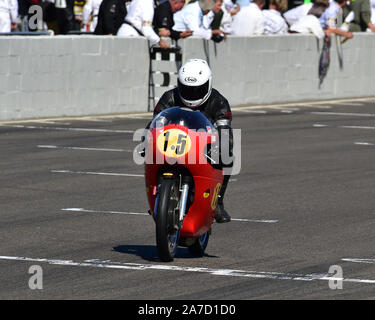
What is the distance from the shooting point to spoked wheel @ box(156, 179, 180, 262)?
9070 mm

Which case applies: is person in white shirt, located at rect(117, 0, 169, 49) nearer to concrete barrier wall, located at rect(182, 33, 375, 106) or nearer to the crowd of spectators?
the crowd of spectators

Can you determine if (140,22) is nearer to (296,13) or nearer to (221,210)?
(296,13)

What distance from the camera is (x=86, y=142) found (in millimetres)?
18484

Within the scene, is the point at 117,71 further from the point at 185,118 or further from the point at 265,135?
the point at 185,118

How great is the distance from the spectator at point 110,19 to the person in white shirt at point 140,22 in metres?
0.10

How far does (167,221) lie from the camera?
9180mm

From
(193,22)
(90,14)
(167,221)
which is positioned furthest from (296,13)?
(167,221)

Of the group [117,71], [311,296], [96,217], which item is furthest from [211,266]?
[117,71]

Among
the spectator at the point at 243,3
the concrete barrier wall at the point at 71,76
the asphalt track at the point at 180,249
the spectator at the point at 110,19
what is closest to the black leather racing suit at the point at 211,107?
the asphalt track at the point at 180,249

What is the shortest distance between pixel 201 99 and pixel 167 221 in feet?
4.27

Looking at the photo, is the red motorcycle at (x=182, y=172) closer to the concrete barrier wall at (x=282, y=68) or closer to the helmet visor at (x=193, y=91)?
the helmet visor at (x=193, y=91)

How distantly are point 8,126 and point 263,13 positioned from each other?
859 centimetres

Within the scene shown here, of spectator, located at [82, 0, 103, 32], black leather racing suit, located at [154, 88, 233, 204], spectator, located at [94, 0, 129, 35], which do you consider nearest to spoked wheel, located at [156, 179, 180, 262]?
black leather racing suit, located at [154, 88, 233, 204]

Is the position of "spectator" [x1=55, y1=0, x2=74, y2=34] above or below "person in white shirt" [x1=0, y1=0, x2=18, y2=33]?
below
